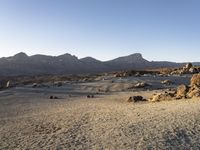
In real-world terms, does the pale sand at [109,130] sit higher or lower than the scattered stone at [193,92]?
lower

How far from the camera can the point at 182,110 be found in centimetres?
2691

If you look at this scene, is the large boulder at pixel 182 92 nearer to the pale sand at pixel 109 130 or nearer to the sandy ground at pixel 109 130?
the pale sand at pixel 109 130

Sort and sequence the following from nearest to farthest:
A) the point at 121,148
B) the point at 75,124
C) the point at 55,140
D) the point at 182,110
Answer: the point at 121,148
the point at 55,140
the point at 75,124
the point at 182,110

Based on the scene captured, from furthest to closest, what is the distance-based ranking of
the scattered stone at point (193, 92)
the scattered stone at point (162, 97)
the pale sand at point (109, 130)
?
the scattered stone at point (162, 97)
the scattered stone at point (193, 92)
the pale sand at point (109, 130)

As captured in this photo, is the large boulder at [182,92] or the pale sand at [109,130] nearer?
the pale sand at [109,130]

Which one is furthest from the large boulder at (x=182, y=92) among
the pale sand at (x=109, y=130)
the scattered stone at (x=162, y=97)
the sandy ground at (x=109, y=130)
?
the sandy ground at (x=109, y=130)

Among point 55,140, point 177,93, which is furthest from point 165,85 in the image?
point 55,140

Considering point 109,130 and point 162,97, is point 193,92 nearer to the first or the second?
point 162,97

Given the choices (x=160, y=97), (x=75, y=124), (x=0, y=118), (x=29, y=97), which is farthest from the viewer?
(x=29, y=97)

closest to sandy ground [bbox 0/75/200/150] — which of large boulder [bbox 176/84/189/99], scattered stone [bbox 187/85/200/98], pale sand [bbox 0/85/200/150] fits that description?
pale sand [bbox 0/85/200/150]

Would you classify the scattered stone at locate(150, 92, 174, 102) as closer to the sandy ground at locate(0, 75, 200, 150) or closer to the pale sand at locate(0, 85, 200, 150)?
the pale sand at locate(0, 85, 200, 150)

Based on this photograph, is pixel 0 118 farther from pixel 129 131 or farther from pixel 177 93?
pixel 177 93

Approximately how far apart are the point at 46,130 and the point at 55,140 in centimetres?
340

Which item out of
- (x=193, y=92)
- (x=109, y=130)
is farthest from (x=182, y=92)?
(x=109, y=130)
